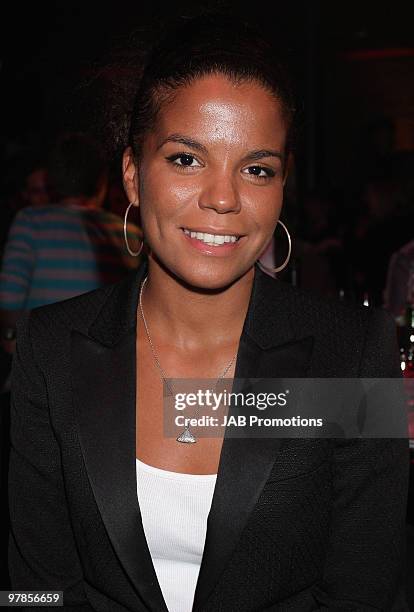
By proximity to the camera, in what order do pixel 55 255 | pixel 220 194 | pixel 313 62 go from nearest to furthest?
pixel 220 194
pixel 55 255
pixel 313 62

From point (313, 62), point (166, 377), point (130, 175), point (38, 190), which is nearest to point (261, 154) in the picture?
point (130, 175)

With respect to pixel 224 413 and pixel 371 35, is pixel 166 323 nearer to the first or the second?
pixel 224 413

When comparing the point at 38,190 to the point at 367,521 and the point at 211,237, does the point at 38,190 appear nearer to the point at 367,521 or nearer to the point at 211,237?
the point at 211,237

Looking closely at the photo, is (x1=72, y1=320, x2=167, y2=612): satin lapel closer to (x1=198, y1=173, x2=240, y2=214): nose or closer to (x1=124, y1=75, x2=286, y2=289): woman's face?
(x1=124, y1=75, x2=286, y2=289): woman's face

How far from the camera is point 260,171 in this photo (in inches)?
58.0

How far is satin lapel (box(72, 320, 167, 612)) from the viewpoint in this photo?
1475mm

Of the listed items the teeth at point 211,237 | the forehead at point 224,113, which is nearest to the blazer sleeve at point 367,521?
the teeth at point 211,237

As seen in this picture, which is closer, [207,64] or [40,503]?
[207,64]

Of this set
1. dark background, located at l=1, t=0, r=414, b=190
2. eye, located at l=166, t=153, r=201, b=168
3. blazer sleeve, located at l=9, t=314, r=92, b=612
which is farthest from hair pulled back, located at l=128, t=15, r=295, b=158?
dark background, located at l=1, t=0, r=414, b=190

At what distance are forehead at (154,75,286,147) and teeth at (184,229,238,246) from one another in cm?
16

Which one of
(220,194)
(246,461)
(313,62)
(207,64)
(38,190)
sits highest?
(313,62)

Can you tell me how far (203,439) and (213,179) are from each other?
1.66 feet

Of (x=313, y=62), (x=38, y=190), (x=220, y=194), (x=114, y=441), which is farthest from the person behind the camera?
(x=313, y=62)

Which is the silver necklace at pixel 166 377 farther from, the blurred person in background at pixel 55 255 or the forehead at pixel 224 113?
the blurred person in background at pixel 55 255
